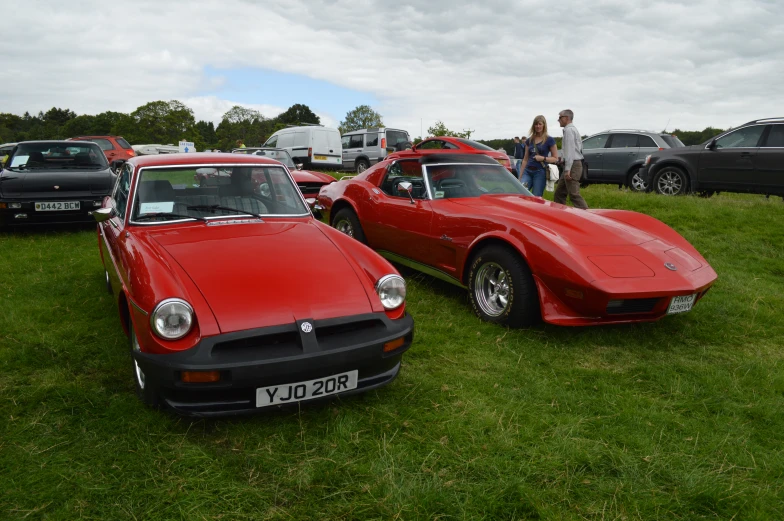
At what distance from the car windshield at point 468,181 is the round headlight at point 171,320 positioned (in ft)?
10.3

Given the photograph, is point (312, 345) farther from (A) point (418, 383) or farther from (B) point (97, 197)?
(B) point (97, 197)

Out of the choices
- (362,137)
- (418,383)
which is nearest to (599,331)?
(418,383)

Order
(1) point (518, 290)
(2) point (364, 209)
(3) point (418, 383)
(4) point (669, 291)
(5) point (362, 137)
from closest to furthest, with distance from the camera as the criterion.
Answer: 1. (3) point (418, 383)
2. (4) point (669, 291)
3. (1) point (518, 290)
4. (2) point (364, 209)
5. (5) point (362, 137)

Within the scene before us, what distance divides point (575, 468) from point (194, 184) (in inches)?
122

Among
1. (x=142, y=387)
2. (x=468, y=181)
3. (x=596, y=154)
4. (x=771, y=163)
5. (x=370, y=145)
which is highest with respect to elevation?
(x=370, y=145)

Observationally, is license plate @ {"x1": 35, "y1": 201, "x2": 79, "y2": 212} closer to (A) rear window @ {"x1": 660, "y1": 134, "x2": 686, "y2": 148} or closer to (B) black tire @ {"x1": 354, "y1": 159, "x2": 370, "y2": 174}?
(A) rear window @ {"x1": 660, "y1": 134, "x2": 686, "y2": 148}

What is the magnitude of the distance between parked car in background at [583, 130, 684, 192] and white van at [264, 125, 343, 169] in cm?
914

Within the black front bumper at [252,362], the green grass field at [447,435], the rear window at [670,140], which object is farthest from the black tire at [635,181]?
the black front bumper at [252,362]

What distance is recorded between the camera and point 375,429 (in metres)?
2.83

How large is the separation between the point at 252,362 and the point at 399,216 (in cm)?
323

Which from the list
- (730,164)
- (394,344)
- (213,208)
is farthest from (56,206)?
(730,164)

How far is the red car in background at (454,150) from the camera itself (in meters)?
5.83

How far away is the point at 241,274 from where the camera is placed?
2.95m

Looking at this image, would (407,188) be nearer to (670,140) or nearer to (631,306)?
(631,306)
